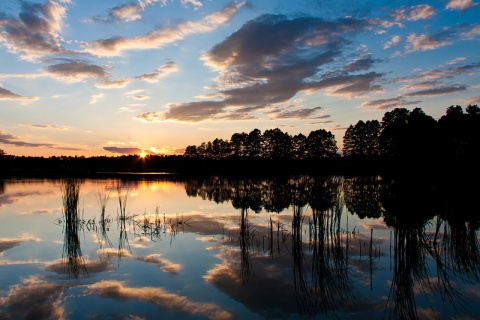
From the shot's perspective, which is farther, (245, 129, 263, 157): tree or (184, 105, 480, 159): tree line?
(245, 129, 263, 157): tree

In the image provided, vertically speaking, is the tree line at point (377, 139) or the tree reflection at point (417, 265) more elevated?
the tree line at point (377, 139)

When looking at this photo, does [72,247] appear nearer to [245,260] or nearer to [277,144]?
[245,260]

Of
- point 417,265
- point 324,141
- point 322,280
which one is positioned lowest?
point 322,280

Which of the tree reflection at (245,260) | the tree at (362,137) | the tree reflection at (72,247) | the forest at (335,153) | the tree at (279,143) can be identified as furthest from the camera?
the tree at (279,143)

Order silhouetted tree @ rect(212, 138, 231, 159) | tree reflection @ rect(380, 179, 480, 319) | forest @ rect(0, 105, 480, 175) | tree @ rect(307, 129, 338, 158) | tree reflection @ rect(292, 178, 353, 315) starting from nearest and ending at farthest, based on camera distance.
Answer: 1. tree reflection @ rect(292, 178, 353, 315)
2. tree reflection @ rect(380, 179, 480, 319)
3. forest @ rect(0, 105, 480, 175)
4. tree @ rect(307, 129, 338, 158)
5. silhouetted tree @ rect(212, 138, 231, 159)

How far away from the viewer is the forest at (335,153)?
10711 millimetres

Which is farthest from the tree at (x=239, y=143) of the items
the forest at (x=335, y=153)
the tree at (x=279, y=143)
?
the tree at (x=279, y=143)

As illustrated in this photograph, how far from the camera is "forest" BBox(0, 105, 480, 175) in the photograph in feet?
35.1

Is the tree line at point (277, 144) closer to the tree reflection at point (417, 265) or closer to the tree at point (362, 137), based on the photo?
the tree at point (362, 137)

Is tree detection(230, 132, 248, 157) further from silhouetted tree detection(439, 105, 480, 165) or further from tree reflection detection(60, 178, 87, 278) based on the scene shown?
tree reflection detection(60, 178, 87, 278)

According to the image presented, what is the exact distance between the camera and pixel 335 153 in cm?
6788

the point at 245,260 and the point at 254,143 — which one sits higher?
the point at 254,143

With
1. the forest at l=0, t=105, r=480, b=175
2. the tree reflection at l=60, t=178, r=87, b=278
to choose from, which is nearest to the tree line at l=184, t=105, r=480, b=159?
the forest at l=0, t=105, r=480, b=175

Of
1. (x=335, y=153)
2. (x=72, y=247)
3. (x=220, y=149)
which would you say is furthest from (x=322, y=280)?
(x=220, y=149)
